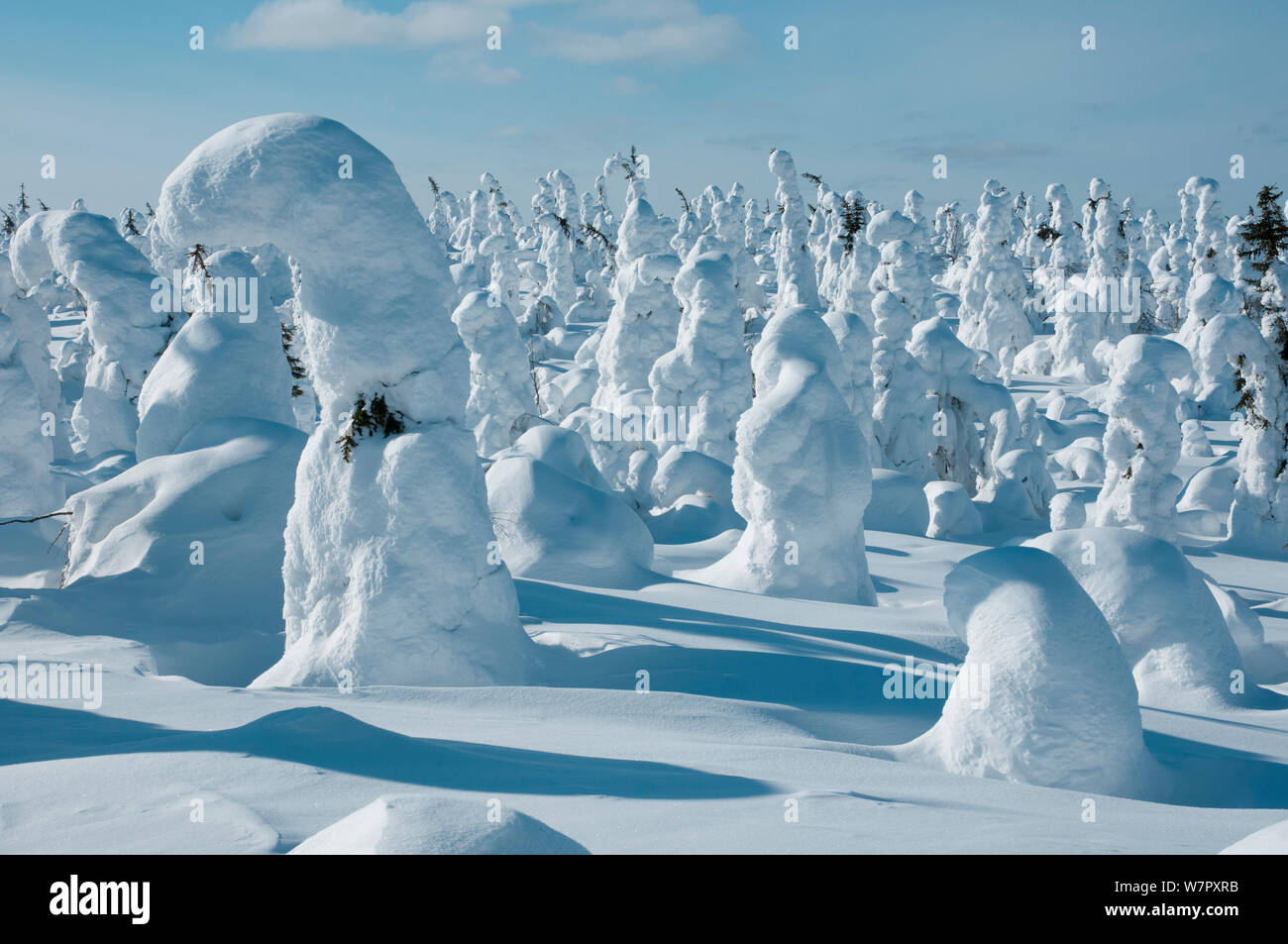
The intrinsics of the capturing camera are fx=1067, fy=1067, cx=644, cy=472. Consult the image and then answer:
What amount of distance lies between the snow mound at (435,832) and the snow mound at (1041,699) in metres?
4.17

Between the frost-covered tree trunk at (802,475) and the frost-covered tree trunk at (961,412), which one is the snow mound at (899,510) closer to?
the frost-covered tree trunk at (961,412)

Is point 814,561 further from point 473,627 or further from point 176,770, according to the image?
point 176,770

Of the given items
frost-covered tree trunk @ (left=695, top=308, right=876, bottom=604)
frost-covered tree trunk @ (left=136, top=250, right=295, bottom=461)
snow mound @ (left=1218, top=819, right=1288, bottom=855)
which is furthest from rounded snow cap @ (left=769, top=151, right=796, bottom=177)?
snow mound @ (left=1218, top=819, right=1288, bottom=855)

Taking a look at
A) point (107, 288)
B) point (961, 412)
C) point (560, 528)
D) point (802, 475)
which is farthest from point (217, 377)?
point (961, 412)

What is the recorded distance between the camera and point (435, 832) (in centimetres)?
259

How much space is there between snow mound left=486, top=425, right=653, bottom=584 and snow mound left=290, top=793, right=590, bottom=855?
396 inches

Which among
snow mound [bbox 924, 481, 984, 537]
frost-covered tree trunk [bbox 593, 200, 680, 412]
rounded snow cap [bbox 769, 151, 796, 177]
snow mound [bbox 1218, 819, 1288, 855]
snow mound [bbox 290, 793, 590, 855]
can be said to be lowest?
snow mound [bbox 924, 481, 984, 537]

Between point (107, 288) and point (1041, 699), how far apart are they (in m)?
21.0

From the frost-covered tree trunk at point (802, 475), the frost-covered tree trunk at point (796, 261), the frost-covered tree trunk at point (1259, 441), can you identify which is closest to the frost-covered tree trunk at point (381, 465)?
the frost-covered tree trunk at point (802, 475)

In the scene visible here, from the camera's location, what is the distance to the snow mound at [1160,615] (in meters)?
9.02

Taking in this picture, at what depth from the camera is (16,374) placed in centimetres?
1792

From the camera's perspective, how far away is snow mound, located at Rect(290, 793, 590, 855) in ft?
8.38

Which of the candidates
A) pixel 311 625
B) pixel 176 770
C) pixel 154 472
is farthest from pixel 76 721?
pixel 154 472

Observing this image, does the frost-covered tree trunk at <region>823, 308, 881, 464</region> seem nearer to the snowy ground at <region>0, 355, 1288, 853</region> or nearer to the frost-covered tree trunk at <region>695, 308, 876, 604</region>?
the frost-covered tree trunk at <region>695, 308, 876, 604</region>
